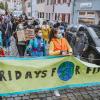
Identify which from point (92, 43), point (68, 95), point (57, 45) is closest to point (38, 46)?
point (57, 45)

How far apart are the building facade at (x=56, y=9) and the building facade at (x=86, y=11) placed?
1.28m

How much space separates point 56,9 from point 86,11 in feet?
35.3

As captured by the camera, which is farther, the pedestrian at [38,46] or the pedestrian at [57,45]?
the pedestrian at [38,46]

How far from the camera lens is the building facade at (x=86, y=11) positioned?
35031 mm

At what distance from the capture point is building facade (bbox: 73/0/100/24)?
3503cm

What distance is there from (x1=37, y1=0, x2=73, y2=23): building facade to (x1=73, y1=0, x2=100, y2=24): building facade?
4.19 feet

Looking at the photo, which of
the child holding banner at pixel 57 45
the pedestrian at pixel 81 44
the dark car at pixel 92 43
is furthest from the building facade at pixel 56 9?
the child holding banner at pixel 57 45

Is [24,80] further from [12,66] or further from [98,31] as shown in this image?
[98,31]

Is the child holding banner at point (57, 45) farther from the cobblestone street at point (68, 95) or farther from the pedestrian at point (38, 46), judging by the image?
the cobblestone street at point (68, 95)

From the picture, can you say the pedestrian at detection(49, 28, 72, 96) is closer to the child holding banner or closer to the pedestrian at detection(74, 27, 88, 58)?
the child holding banner

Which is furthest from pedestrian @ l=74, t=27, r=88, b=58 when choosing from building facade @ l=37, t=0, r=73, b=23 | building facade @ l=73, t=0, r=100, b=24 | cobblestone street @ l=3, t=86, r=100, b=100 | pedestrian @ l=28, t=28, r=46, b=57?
building facade @ l=37, t=0, r=73, b=23

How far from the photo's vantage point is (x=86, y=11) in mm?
37719

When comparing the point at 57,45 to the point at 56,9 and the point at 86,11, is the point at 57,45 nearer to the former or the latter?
the point at 86,11

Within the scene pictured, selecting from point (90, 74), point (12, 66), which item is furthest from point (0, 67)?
point (90, 74)
